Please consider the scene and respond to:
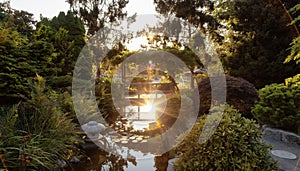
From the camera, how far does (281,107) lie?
420 cm

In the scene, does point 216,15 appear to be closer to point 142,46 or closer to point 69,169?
point 142,46

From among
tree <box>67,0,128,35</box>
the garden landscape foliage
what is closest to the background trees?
the garden landscape foliage

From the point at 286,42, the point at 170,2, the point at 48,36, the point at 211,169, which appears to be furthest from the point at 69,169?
the point at 170,2

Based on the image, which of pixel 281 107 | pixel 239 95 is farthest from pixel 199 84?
pixel 281 107

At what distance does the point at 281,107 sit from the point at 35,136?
14.3ft

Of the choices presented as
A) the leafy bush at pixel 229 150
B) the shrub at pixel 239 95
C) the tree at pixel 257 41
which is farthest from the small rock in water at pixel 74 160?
the tree at pixel 257 41

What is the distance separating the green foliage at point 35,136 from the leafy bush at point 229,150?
62.0 inches

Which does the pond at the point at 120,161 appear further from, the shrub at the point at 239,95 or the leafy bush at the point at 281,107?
the leafy bush at the point at 281,107

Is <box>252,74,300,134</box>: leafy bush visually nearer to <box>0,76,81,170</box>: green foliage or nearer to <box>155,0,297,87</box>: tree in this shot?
<box>155,0,297,87</box>: tree

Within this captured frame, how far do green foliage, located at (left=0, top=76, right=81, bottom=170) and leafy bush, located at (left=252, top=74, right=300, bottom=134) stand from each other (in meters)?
3.85

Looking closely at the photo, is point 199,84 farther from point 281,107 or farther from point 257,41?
point 257,41

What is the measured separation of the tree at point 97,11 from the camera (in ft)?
34.0

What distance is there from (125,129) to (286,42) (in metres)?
5.67

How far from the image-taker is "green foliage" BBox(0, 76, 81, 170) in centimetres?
234
